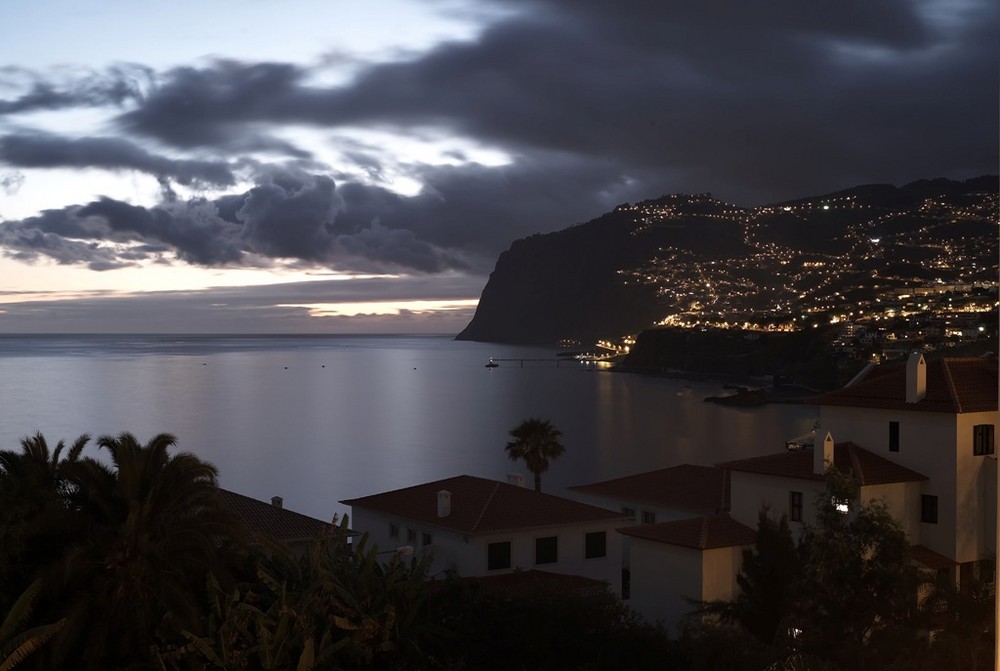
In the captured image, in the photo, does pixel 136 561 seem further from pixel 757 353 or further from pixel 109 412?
pixel 757 353

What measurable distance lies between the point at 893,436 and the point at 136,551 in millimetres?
20409

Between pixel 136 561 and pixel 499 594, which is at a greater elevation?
pixel 136 561

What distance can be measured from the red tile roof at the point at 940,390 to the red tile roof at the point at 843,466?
1.50 meters

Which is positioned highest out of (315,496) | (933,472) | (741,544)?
(933,472)

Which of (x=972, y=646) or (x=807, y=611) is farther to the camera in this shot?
(x=807, y=611)

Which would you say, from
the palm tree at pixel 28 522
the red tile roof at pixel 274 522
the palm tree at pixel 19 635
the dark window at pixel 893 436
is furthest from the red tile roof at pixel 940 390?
the palm tree at pixel 19 635

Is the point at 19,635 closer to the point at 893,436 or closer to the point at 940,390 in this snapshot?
the point at 893,436

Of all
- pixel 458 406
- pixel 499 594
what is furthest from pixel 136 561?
pixel 458 406

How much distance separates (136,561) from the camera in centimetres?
1311

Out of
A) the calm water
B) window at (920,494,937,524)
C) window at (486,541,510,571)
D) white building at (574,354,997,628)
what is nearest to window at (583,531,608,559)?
white building at (574,354,997,628)

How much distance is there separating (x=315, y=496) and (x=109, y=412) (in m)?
49.1

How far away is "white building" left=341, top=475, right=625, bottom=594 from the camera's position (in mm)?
25469

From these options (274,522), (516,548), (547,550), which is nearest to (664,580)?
(547,550)

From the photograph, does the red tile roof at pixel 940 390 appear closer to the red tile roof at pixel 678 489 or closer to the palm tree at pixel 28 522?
the red tile roof at pixel 678 489
